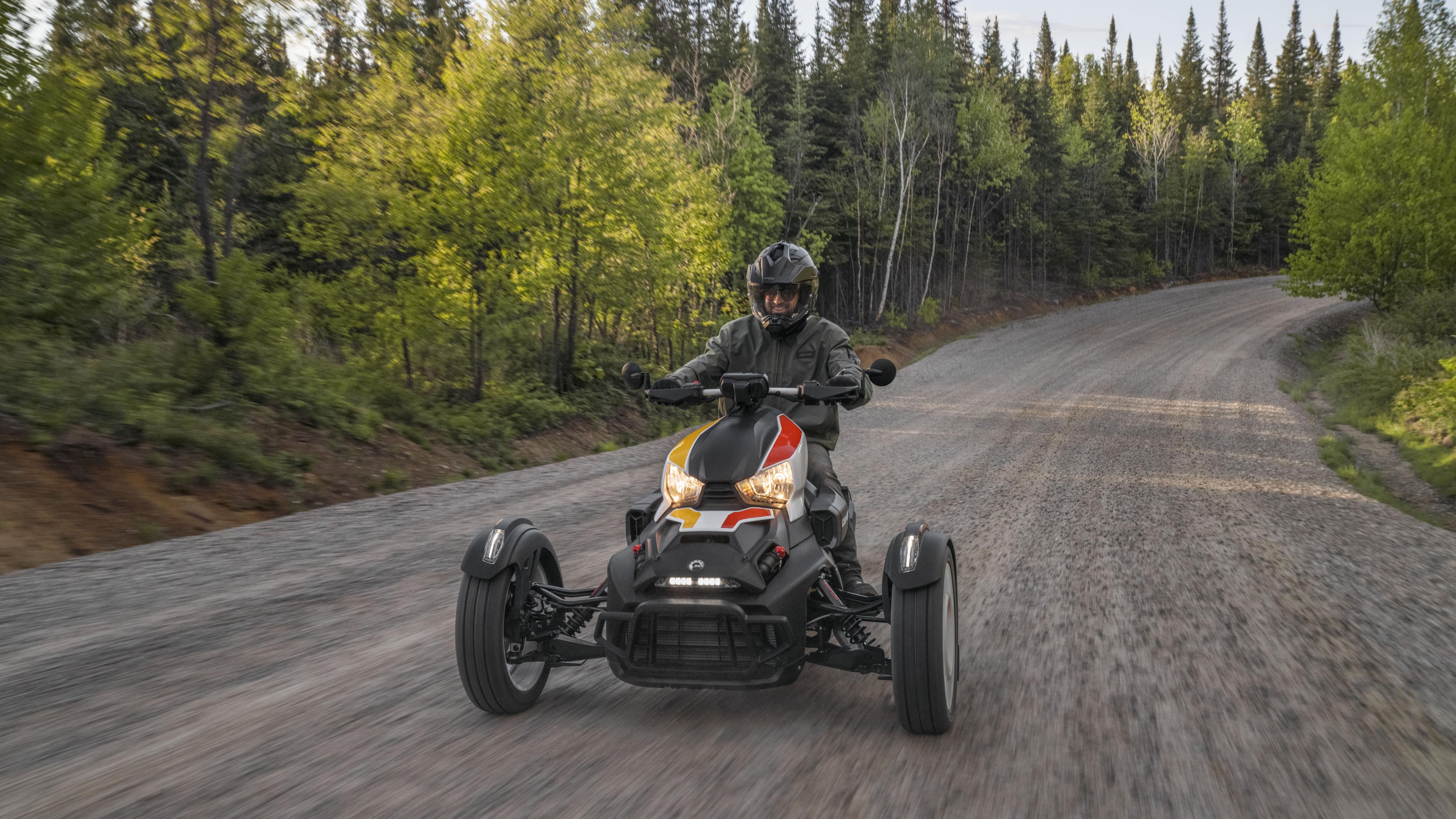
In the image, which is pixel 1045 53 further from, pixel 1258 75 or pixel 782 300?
pixel 782 300

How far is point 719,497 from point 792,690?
3.61 feet

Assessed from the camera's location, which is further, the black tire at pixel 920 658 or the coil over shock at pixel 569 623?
the coil over shock at pixel 569 623

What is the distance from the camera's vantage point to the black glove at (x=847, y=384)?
4.11 meters

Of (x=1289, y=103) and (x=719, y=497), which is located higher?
(x=1289, y=103)

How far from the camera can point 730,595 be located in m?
3.47

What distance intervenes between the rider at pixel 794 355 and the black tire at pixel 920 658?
0.65 meters

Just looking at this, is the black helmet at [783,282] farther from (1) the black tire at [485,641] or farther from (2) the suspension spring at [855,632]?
(1) the black tire at [485,641]

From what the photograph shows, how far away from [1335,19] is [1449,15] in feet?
337

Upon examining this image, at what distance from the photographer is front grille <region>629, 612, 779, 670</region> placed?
135 inches

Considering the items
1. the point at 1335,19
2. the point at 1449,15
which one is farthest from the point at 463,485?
the point at 1335,19

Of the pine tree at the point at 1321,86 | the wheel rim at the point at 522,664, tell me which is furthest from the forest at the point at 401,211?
the pine tree at the point at 1321,86

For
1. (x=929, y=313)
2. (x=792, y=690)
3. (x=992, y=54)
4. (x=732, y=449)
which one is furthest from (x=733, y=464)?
(x=992, y=54)

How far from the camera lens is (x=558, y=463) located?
11.9 metres

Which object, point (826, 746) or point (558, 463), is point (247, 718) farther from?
point (558, 463)
